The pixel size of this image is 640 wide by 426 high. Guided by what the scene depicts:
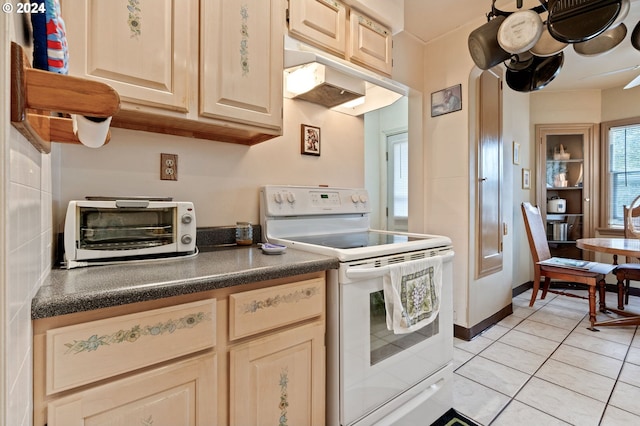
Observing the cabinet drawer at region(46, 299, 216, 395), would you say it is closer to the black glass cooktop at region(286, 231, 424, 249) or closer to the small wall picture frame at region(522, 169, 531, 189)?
the black glass cooktop at region(286, 231, 424, 249)

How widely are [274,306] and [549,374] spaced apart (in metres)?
1.97

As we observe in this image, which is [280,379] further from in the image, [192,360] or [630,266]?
[630,266]

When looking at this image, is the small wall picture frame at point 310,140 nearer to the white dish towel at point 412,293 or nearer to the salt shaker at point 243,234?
the salt shaker at point 243,234

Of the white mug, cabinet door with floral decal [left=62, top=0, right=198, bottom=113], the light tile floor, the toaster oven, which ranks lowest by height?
the light tile floor

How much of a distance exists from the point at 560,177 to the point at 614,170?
55 centimetres

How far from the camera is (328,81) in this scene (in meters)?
1.59

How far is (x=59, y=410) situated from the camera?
0.72m

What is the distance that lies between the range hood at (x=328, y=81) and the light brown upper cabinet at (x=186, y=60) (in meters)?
0.10

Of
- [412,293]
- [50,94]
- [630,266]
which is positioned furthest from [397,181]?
[50,94]

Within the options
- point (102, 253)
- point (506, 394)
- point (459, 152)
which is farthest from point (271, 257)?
point (459, 152)

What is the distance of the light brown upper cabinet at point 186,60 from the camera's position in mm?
1023

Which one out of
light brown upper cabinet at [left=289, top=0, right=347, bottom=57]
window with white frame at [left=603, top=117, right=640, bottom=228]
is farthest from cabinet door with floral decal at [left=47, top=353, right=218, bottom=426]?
window with white frame at [left=603, top=117, right=640, bottom=228]

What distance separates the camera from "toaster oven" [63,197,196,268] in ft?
3.44

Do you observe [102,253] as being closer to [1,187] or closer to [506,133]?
[1,187]
